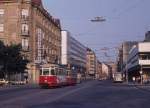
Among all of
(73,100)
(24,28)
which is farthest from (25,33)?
(73,100)

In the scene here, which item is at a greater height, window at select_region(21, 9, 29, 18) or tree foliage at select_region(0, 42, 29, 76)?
window at select_region(21, 9, 29, 18)

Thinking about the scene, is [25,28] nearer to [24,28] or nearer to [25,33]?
[24,28]

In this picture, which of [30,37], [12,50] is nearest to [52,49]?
[30,37]

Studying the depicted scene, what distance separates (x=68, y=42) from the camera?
6575 inches

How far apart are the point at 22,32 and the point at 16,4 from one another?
633 cm

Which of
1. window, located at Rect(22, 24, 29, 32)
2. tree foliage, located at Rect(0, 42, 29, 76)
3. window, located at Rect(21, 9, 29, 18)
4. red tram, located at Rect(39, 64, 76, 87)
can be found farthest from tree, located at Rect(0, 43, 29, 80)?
red tram, located at Rect(39, 64, 76, 87)

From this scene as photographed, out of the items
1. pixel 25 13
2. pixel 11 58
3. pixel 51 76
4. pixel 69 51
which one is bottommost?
pixel 51 76

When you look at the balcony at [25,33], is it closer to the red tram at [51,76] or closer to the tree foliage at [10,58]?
the tree foliage at [10,58]

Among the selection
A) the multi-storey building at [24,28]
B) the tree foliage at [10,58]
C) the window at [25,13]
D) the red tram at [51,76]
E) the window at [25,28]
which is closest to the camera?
the red tram at [51,76]

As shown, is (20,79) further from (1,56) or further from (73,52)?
(73,52)

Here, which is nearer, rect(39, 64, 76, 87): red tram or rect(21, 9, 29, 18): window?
rect(39, 64, 76, 87): red tram

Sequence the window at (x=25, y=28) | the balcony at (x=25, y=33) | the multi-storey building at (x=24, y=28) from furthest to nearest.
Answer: the window at (x=25, y=28)
the multi-storey building at (x=24, y=28)
the balcony at (x=25, y=33)

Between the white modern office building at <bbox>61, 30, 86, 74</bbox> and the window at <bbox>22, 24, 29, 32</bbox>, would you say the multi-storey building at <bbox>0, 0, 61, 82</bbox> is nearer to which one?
the window at <bbox>22, 24, 29, 32</bbox>

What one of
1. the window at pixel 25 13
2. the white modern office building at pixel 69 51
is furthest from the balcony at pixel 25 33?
the white modern office building at pixel 69 51
